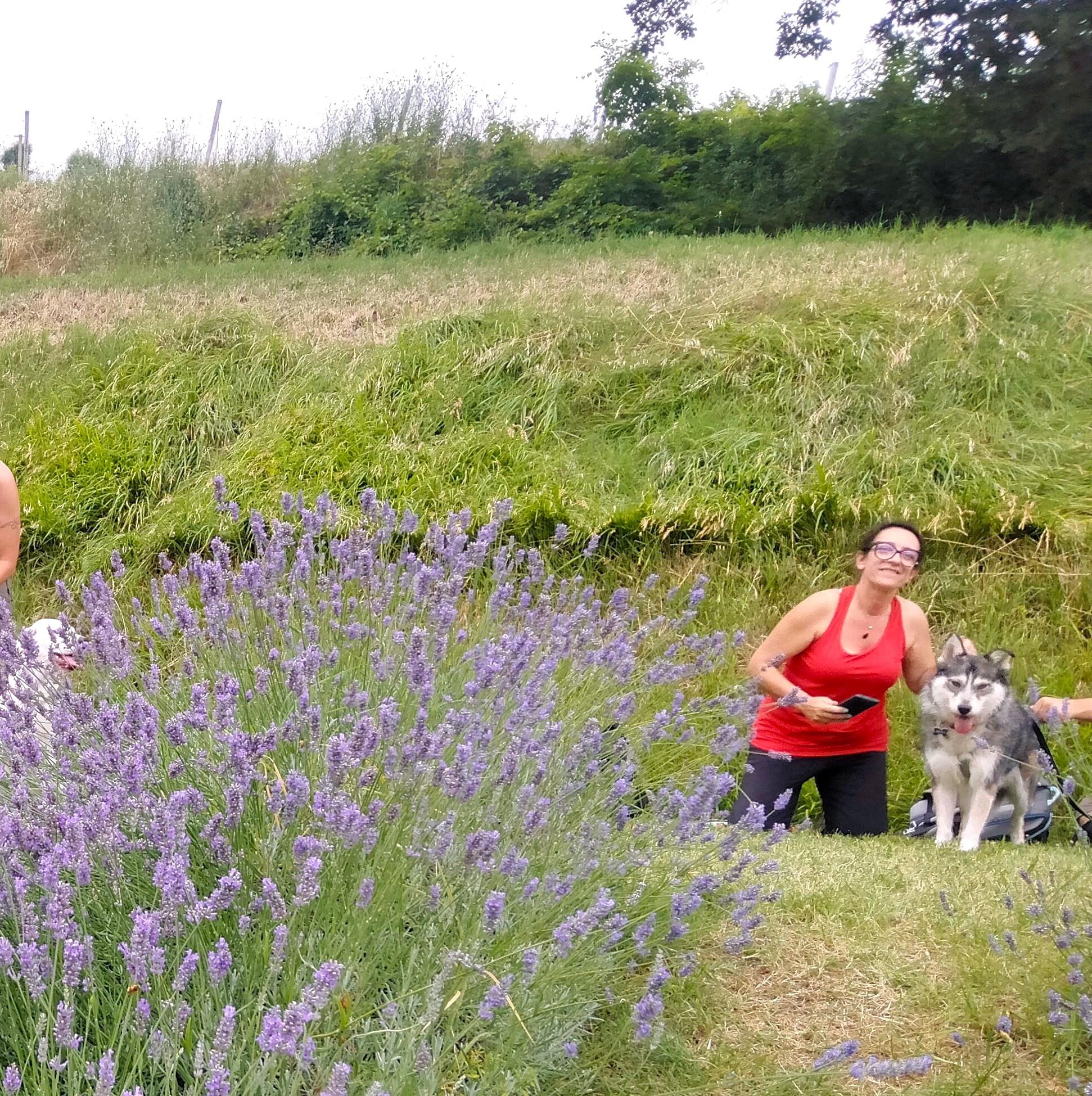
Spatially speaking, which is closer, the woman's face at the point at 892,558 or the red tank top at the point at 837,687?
the woman's face at the point at 892,558

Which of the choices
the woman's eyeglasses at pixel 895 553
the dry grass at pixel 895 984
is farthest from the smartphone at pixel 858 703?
the dry grass at pixel 895 984

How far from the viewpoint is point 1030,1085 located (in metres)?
2.00

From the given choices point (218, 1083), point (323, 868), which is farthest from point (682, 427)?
point (218, 1083)

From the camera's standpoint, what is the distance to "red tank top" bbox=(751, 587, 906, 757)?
3.87 meters

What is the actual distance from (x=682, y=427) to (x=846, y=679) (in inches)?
108

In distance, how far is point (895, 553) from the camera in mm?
3729

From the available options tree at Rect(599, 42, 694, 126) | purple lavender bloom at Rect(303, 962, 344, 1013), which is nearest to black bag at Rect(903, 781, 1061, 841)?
purple lavender bloom at Rect(303, 962, 344, 1013)

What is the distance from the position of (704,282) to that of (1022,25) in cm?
457

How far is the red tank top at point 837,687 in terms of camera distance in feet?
12.7

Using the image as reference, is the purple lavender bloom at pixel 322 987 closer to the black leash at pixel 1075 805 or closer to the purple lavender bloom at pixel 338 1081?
the purple lavender bloom at pixel 338 1081

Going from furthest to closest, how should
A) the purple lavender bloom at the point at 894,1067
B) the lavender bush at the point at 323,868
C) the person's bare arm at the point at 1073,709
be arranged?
1. the person's bare arm at the point at 1073,709
2. the purple lavender bloom at the point at 894,1067
3. the lavender bush at the point at 323,868

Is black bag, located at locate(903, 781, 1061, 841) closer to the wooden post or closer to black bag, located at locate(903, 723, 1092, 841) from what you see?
black bag, located at locate(903, 723, 1092, 841)

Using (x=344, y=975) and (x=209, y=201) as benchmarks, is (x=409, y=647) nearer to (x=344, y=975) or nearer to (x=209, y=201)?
(x=344, y=975)

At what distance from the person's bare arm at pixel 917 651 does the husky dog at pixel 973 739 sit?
94mm
